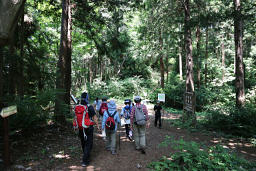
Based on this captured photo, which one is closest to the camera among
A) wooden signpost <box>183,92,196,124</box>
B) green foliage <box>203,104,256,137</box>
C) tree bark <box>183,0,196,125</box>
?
green foliage <box>203,104,256,137</box>

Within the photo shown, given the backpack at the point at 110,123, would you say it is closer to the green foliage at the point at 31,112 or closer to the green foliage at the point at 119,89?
the green foliage at the point at 31,112

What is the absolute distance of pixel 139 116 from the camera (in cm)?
571

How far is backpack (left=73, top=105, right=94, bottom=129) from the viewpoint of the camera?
481 centimetres

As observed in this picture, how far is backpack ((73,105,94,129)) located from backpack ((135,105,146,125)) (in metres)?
1.64

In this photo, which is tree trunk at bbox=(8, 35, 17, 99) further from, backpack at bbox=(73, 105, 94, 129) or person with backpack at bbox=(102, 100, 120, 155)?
person with backpack at bbox=(102, 100, 120, 155)

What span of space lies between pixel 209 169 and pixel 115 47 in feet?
22.5

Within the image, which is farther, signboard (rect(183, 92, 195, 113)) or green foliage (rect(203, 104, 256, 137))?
signboard (rect(183, 92, 195, 113))

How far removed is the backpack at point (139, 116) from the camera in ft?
18.5

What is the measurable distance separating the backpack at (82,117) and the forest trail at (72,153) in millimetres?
1092

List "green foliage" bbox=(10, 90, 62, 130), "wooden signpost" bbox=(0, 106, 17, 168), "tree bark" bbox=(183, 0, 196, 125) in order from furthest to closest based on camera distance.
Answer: "tree bark" bbox=(183, 0, 196, 125), "green foliage" bbox=(10, 90, 62, 130), "wooden signpost" bbox=(0, 106, 17, 168)

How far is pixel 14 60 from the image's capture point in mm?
5473

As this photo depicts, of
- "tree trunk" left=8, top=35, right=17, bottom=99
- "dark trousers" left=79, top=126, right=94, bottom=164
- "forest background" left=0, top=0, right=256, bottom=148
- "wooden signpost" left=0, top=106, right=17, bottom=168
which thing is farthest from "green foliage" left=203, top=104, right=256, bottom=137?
"tree trunk" left=8, top=35, right=17, bottom=99

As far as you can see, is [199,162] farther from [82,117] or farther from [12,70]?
[12,70]

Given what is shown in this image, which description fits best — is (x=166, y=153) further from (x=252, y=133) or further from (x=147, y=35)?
(x=147, y=35)
